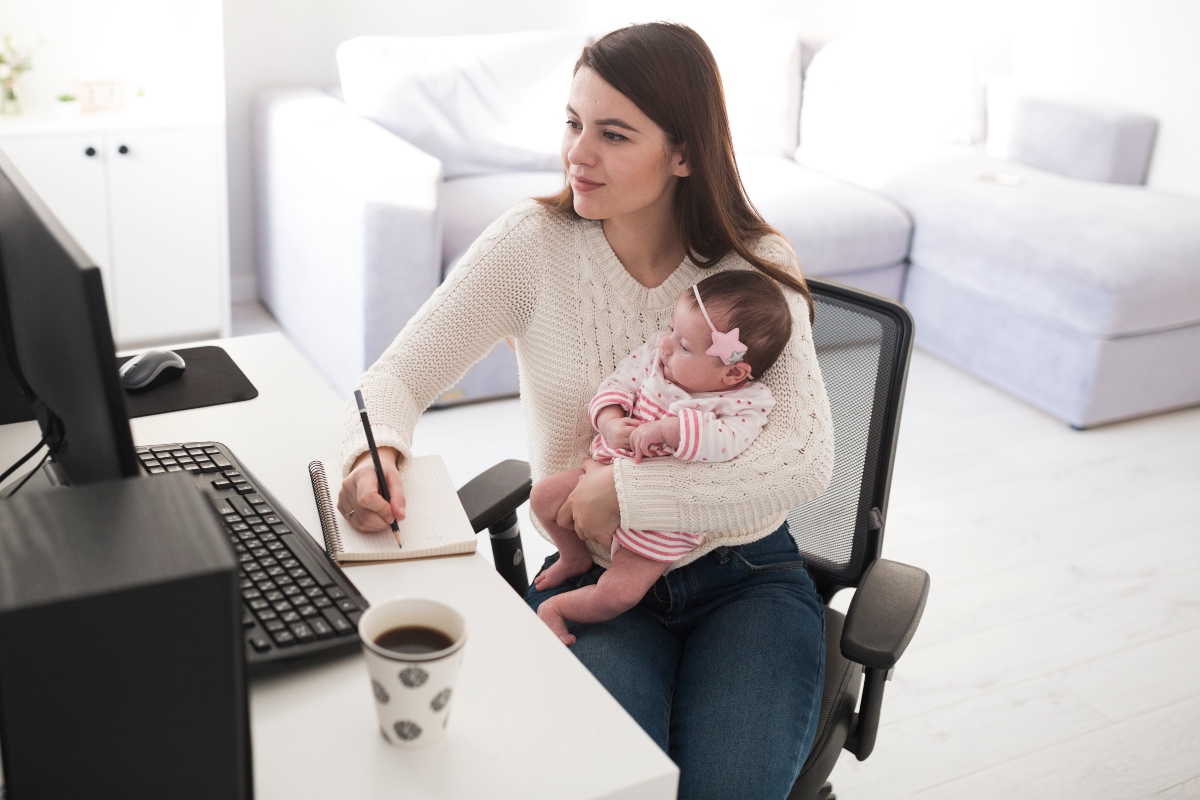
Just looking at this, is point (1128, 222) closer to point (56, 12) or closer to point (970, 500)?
point (970, 500)

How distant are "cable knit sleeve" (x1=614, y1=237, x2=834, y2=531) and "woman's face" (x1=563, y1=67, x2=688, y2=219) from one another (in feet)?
0.88

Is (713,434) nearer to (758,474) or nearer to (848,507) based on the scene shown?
(758,474)

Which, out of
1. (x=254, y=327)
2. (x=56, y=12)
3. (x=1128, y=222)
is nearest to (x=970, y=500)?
(x=1128, y=222)

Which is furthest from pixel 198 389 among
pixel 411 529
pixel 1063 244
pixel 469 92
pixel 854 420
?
pixel 1063 244

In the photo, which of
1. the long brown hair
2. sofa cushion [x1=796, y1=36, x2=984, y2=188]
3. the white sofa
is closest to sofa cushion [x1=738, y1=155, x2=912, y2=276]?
the white sofa

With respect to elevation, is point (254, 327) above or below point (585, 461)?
below

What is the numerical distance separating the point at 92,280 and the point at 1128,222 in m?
3.04

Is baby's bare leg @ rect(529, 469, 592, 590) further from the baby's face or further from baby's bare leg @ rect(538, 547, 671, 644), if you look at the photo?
the baby's face

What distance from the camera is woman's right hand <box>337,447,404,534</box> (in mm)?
1047

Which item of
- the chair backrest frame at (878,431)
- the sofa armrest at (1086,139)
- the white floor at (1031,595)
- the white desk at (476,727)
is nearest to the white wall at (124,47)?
the white floor at (1031,595)

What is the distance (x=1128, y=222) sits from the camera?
3068 millimetres

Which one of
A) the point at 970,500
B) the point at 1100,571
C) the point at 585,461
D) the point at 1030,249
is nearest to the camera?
the point at 585,461

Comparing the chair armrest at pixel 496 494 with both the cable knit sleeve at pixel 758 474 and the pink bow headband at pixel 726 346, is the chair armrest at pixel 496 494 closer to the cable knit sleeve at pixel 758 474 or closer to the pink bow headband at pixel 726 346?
the cable knit sleeve at pixel 758 474

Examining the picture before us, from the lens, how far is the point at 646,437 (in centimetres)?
125
